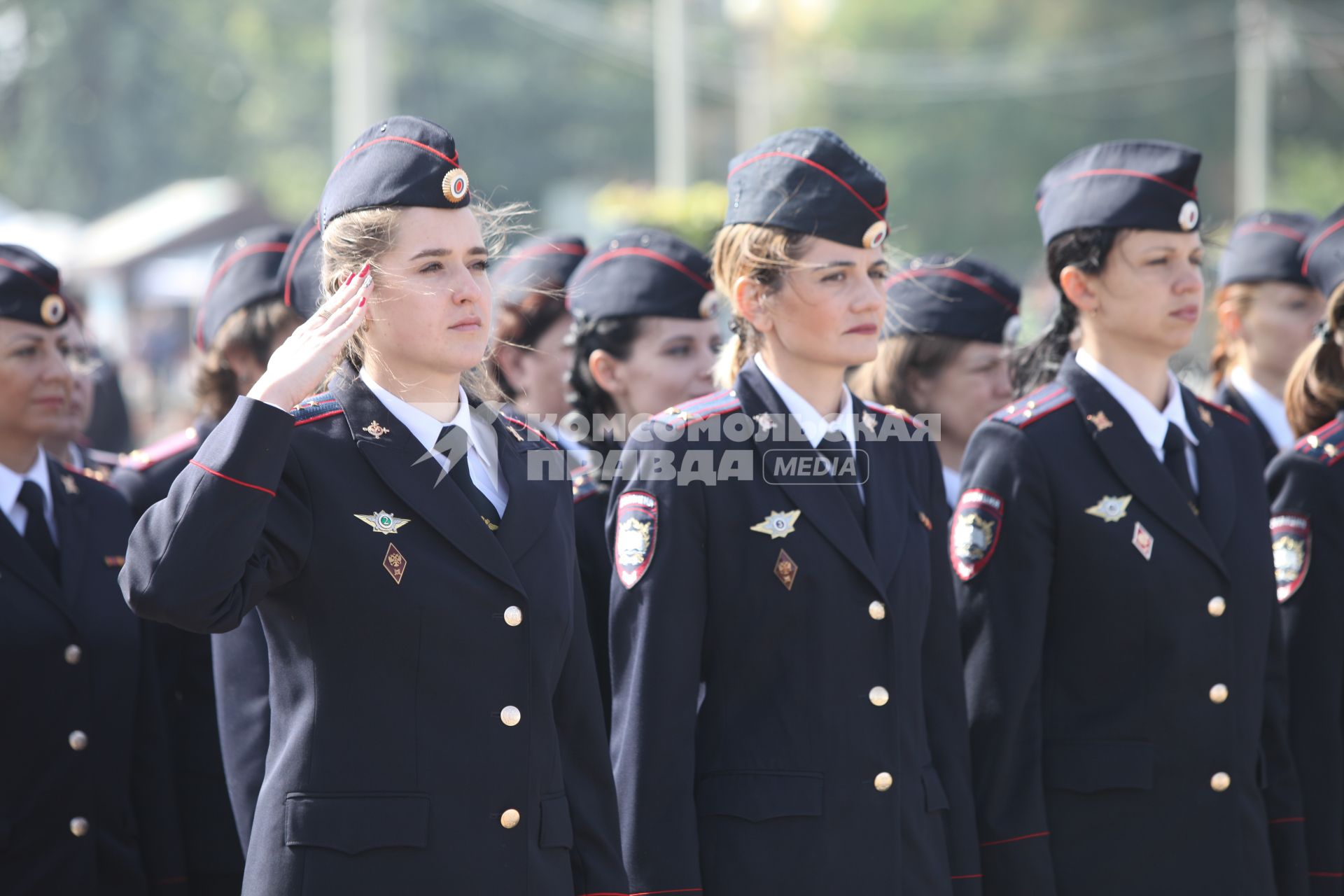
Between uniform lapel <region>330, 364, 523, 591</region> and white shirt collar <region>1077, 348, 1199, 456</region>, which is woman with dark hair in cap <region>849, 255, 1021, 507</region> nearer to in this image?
white shirt collar <region>1077, 348, 1199, 456</region>

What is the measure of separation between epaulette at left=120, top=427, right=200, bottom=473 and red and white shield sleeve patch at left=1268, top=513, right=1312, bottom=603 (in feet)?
9.71

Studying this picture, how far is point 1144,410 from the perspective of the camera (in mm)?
3668

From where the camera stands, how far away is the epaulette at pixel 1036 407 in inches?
142

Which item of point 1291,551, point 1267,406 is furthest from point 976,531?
point 1267,406

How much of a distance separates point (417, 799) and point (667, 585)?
30.2 inches

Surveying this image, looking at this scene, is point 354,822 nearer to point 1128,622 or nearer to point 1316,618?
point 1128,622

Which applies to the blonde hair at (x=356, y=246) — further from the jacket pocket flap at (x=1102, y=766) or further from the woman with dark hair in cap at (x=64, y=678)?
the jacket pocket flap at (x=1102, y=766)

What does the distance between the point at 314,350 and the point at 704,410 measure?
1.02 metres

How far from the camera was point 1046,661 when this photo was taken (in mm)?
3521

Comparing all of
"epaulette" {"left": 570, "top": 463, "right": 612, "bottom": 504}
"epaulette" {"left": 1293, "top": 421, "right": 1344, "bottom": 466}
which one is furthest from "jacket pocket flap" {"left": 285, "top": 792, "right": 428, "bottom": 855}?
"epaulette" {"left": 1293, "top": 421, "right": 1344, "bottom": 466}

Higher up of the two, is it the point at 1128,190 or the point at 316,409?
the point at 1128,190

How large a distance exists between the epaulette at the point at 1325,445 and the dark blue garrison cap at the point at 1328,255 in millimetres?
525

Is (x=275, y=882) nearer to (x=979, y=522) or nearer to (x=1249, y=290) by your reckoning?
(x=979, y=522)

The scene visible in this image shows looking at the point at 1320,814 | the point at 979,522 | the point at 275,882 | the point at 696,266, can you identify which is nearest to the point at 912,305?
the point at 696,266
